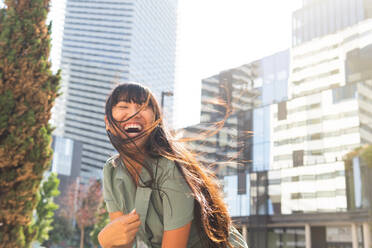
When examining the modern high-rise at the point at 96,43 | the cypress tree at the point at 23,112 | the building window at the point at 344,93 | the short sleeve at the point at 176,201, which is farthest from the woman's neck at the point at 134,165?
the modern high-rise at the point at 96,43

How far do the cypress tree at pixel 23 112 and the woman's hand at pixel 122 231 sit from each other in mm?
7764

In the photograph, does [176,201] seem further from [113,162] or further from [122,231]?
[113,162]

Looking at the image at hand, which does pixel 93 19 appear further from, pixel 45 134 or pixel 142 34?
pixel 45 134

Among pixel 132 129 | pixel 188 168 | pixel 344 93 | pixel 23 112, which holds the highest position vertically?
pixel 344 93

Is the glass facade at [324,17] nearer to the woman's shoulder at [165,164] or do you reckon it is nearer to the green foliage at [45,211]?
the green foliage at [45,211]

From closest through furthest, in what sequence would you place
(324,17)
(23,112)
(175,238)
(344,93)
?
(175,238)
(23,112)
(344,93)
(324,17)

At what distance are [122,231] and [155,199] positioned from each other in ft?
0.51

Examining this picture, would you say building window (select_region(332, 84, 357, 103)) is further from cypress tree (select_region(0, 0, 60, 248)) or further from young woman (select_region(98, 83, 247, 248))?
young woman (select_region(98, 83, 247, 248))

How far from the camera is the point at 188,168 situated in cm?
129

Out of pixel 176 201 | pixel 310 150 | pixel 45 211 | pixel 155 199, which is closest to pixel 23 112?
pixel 45 211

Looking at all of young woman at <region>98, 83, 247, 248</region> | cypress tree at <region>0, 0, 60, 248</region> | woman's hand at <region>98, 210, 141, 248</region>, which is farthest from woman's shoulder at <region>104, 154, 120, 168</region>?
cypress tree at <region>0, 0, 60, 248</region>

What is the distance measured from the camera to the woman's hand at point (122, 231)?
1.19m

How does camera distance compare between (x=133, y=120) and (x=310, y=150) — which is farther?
(x=310, y=150)

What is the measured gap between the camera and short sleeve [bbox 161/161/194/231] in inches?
46.3
